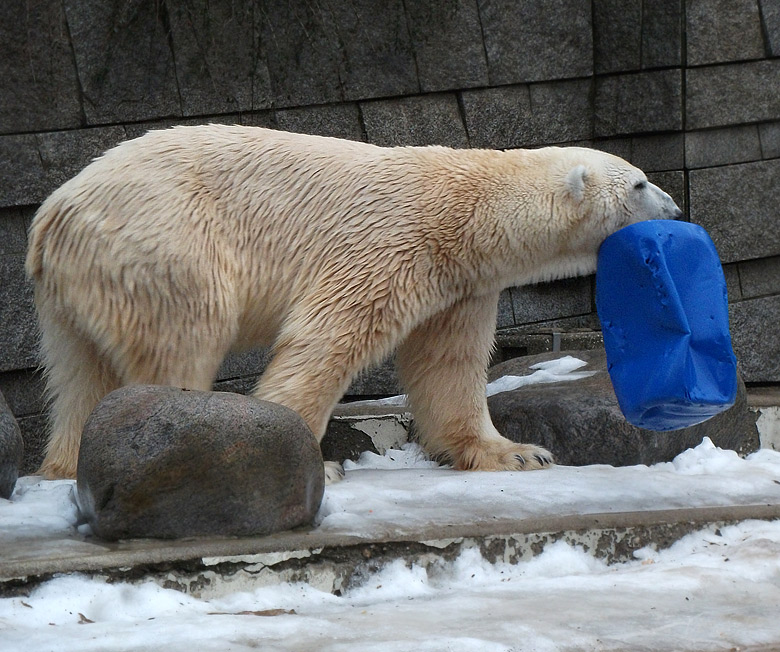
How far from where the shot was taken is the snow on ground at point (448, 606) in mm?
2203

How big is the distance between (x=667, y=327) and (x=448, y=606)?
1.44 m

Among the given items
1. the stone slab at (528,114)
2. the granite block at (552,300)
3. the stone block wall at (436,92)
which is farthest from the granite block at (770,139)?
the granite block at (552,300)

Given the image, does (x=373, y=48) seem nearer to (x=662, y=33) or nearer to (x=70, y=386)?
(x=662, y=33)

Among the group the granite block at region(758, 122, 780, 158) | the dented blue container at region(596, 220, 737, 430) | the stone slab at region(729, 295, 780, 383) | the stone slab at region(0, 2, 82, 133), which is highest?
the stone slab at region(0, 2, 82, 133)

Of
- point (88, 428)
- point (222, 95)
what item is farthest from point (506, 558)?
point (222, 95)

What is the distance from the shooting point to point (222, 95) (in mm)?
5672

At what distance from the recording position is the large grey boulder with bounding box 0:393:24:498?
3174 millimetres

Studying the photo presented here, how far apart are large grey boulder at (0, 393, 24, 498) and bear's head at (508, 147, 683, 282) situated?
6.46 feet

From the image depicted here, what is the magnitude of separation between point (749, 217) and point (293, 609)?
4.67m

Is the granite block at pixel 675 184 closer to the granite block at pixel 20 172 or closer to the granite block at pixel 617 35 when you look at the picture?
the granite block at pixel 617 35

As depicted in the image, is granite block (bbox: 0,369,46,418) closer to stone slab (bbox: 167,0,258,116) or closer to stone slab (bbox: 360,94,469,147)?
stone slab (bbox: 167,0,258,116)

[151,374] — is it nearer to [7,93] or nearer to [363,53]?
[7,93]

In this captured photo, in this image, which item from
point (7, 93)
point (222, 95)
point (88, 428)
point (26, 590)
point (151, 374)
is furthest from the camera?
point (222, 95)

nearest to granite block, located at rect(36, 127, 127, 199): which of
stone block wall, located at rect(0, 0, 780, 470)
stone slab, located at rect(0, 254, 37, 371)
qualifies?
stone block wall, located at rect(0, 0, 780, 470)
